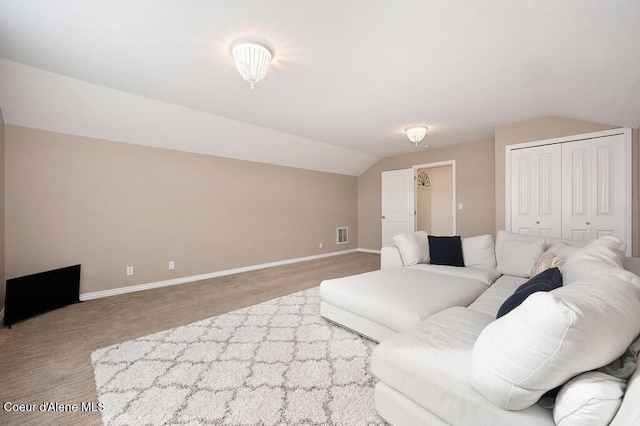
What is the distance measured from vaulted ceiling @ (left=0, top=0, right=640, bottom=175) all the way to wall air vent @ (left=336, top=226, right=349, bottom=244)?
3.22 m

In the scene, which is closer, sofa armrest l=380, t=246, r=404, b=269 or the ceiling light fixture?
sofa armrest l=380, t=246, r=404, b=269

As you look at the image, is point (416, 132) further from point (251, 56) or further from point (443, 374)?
point (443, 374)

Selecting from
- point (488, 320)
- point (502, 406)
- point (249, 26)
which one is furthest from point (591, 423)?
point (249, 26)

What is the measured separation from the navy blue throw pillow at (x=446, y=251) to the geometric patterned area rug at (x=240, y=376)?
1.61m

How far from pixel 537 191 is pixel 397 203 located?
2775 millimetres

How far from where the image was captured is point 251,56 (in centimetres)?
207

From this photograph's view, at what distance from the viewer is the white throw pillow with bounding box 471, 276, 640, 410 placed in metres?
0.79

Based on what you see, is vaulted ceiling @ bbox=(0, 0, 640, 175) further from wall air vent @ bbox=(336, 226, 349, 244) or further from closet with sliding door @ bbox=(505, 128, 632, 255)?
wall air vent @ bbox=(336, 226, 349, 244)

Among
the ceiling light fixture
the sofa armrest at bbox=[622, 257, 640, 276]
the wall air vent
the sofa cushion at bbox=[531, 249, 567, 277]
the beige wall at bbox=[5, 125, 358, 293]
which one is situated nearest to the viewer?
the sofa armrest at bbox=[622, 257, 640, 276]

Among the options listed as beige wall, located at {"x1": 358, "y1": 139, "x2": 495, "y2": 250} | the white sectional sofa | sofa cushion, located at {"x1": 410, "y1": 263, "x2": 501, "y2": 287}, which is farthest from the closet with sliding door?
the white sectional sofa

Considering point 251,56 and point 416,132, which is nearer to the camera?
point 251,56

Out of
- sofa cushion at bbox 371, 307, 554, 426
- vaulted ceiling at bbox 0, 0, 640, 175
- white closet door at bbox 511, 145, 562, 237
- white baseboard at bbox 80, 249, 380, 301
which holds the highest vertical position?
vaulted ceiling at bbox 0, 0, 640, 175

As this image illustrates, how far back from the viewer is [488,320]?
164cm

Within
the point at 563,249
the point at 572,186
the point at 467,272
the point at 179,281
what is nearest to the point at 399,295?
the point at 467,272
